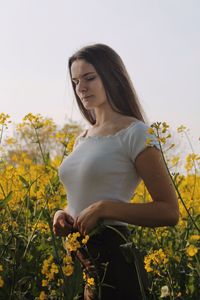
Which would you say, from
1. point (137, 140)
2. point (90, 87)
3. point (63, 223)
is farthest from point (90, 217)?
Result: point (90, 87)

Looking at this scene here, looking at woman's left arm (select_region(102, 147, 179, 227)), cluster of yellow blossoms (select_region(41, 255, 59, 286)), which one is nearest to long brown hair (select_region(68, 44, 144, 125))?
woman's left arm (select_region(102, 147, 179, 227))

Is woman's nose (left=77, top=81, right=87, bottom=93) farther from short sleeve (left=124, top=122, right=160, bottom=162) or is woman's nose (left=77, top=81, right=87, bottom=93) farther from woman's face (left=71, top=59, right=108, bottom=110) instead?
short sleeve (left=124, top=122, right=160, bottom=162)

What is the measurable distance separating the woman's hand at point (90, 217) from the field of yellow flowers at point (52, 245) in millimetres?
46

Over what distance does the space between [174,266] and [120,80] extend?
0.83m

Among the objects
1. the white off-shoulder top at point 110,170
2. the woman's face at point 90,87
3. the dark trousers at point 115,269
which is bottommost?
the dark trousers at point 115,269

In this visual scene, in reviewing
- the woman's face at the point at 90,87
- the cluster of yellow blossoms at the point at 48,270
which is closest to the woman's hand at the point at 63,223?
the cluster of yellow blossoms at the point at 48,270

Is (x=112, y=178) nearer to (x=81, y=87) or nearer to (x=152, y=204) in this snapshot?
(x=152, y=204)

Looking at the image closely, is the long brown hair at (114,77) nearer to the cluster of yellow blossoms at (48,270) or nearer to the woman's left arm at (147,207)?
the woman's left arm at (147,207)

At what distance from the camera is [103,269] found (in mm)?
1660

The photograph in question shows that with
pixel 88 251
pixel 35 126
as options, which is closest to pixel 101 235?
pixel 88 251

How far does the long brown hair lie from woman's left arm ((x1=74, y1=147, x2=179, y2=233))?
27 cm

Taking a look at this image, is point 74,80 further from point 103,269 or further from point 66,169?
point 103,269

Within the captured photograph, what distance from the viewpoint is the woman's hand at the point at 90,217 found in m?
1.57

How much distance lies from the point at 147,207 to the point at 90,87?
452 mm
